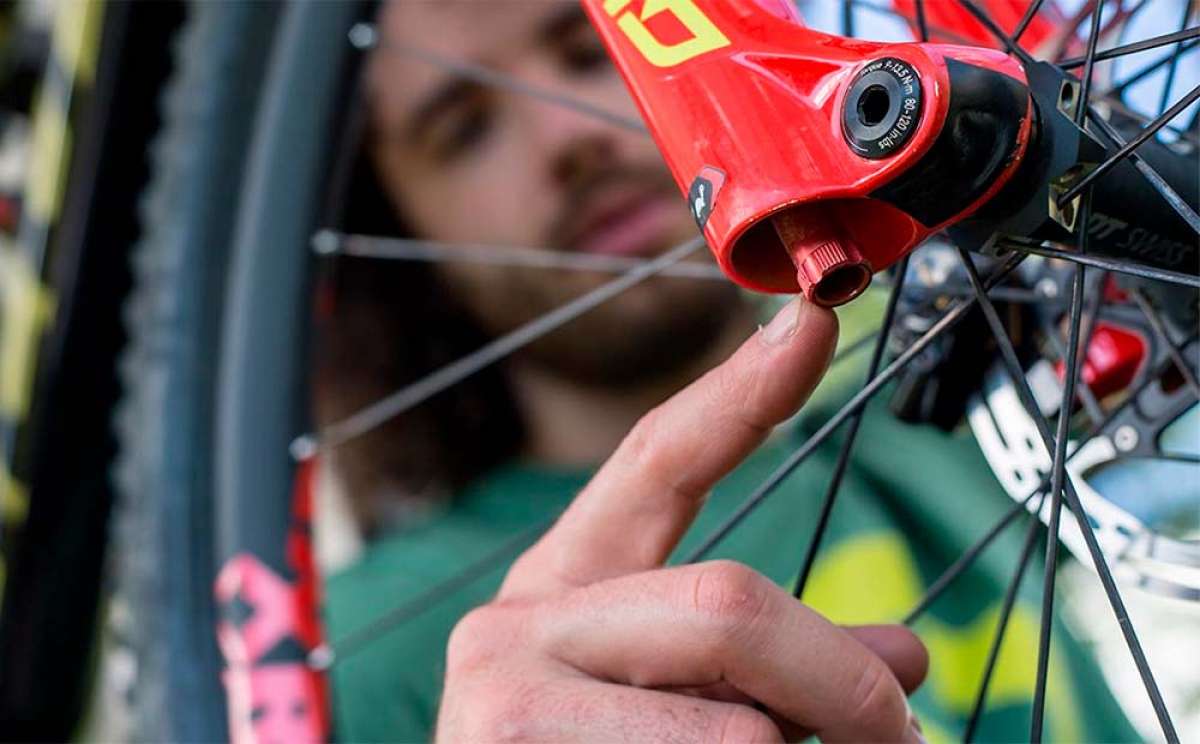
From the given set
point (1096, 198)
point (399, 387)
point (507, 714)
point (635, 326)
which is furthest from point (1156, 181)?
point (399, 387)

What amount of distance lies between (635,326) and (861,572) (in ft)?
0.93

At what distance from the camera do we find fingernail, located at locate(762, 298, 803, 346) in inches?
13.2

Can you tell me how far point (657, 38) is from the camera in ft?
1.15

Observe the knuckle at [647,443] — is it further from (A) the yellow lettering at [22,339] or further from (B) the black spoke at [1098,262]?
(A) the yellow lettering at [22,339]

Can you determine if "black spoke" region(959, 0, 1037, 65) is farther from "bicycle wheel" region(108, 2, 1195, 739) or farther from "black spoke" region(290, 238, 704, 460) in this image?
"bicycle wheel" region(108, 2, 1195, 739)

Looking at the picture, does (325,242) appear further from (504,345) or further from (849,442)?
(849,442)

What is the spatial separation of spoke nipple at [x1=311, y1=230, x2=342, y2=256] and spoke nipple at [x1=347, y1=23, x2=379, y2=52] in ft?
0.31

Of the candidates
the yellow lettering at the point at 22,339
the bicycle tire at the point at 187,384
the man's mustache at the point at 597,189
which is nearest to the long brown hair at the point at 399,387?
the man's mustache at the point at 597,189

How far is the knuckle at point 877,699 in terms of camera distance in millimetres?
360

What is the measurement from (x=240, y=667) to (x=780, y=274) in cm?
41

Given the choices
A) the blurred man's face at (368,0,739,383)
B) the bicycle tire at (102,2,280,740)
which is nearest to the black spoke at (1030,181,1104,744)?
the bicycle tire at (102,2,280,740)

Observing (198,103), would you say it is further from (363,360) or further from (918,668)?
(363,360)

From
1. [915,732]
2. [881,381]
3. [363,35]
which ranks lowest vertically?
[915,732]

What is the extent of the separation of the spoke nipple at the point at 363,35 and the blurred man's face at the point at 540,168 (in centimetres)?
31
